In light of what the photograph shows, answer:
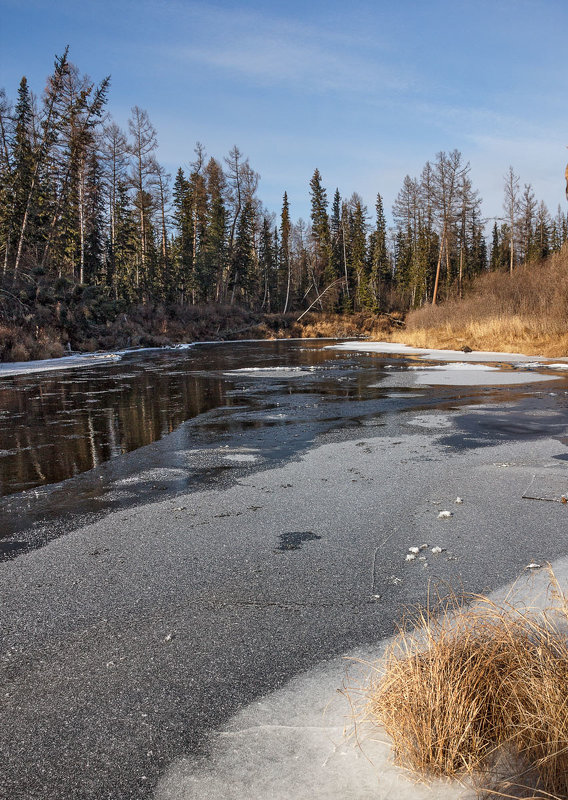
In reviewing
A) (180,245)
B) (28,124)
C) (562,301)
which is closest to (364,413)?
(562,301)

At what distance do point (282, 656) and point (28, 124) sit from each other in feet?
126

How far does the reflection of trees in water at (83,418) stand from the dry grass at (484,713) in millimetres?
5337

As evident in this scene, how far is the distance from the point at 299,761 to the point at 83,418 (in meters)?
9.62

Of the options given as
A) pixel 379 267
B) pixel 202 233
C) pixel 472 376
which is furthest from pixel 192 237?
pixel 472 376

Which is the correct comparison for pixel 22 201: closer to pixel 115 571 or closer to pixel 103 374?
pixel 103 374

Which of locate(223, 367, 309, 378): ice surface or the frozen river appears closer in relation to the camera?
the frozen river

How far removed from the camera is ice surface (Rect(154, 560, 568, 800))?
6.42 feet

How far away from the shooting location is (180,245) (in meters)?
55.1

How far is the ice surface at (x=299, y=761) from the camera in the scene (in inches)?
77.0

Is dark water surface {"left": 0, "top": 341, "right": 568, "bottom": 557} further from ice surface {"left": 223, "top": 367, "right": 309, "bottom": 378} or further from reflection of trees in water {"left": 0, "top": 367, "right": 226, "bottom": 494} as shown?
ice surface {"left": 223, "top": 367, "right": 309, "bottom": 378}

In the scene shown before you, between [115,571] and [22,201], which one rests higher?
[22,201]

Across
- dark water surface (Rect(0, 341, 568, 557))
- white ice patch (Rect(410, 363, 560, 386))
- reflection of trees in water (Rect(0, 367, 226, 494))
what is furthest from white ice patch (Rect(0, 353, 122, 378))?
white ice patch (Rect(410, 363, 560, 386))

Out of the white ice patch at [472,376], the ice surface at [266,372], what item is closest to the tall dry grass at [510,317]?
the white ice patch at [472,376]

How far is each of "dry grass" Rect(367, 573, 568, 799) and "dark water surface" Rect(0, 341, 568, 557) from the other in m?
3.57
